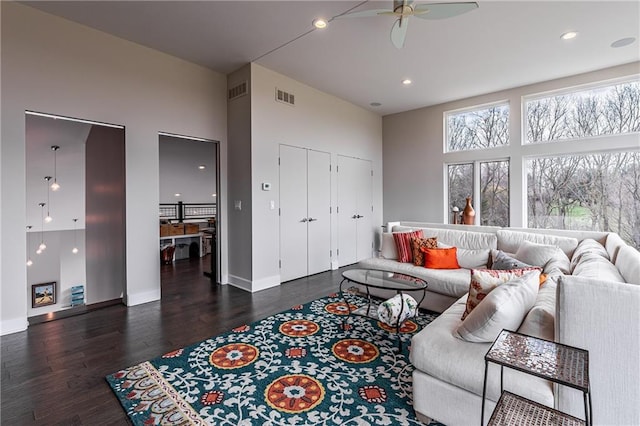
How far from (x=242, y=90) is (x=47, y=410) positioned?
12.9 ft

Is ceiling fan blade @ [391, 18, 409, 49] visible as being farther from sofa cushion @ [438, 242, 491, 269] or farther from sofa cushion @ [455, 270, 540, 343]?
sofa cushion @ [438, 242, 491, 269]

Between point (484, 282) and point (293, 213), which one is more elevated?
point (293, 213)

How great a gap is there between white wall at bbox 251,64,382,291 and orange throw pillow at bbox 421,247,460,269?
2.11 meters

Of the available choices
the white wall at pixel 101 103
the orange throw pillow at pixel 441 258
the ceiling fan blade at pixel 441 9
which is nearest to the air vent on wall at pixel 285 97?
the white wall at pixel 101 103

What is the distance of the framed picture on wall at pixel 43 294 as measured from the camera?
339 cm

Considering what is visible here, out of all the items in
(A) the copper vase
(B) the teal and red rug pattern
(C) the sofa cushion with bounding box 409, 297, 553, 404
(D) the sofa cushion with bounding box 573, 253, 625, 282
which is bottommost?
(B) the teal and red rug pattern

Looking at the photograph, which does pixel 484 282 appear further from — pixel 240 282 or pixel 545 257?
pixel 240 282

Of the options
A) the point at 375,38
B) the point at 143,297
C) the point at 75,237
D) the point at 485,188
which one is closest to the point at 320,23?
the point at 375,38

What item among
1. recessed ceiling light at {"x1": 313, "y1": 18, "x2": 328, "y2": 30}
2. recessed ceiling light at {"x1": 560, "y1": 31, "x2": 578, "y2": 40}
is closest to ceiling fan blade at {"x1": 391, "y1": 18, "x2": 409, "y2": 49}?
recessed ceiling light at {"x1": 313, "y1": 18, "x2": 328, "y2": 30}

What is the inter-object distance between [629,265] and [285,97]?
14.1 feet

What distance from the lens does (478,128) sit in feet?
18.5

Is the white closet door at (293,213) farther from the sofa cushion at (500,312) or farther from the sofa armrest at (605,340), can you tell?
the sofa armrest at (605,340)

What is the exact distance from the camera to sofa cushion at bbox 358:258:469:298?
321cm

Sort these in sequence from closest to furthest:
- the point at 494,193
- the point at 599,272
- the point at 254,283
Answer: the point at 599,272
the point at 254,283
the point at 494,193
